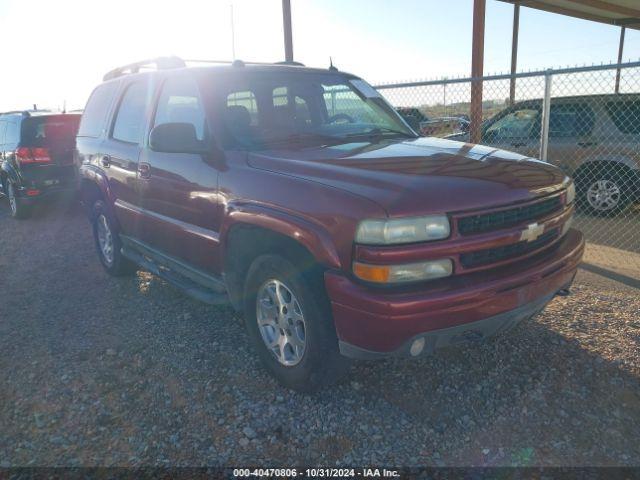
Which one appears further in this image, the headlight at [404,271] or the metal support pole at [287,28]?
the metal support pole at [287,28]

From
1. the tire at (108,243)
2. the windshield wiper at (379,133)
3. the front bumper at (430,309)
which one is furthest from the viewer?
the tire at (108,243)

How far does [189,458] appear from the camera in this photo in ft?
8.58

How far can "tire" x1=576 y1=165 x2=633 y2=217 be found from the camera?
22.9 feet

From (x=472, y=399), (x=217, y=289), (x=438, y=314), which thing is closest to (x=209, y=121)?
(x=217, y=289)

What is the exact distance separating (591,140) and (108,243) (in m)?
6.25

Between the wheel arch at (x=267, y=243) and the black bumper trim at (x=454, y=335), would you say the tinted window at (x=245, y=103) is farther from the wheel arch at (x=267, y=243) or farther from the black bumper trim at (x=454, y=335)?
the black bumper trim at (x=454, y=335)

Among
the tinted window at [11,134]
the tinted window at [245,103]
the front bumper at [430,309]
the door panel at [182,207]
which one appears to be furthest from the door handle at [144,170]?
the tinted window at [11,134]

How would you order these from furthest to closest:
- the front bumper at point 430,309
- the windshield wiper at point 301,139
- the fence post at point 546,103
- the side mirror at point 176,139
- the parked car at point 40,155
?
the parked car at point 40,155 → the fence post at point 546,103 → the windshield wiper at point 301,139 → the side mirror at point 176,139 → the front bumper at point 430,309

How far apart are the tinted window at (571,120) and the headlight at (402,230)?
18.6 feet

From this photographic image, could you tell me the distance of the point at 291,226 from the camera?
269 centimetres

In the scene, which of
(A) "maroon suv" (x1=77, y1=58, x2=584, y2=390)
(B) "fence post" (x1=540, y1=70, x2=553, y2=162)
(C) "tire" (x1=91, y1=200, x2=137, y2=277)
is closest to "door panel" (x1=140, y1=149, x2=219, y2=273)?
(A) "maroon suv" (x1=77, y1=58, x2=584, y2=390)

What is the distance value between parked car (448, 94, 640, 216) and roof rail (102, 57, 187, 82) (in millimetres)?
4585

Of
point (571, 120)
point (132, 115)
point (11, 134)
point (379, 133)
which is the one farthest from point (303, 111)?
point (11, 134)

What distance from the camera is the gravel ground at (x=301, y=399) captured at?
264cm
